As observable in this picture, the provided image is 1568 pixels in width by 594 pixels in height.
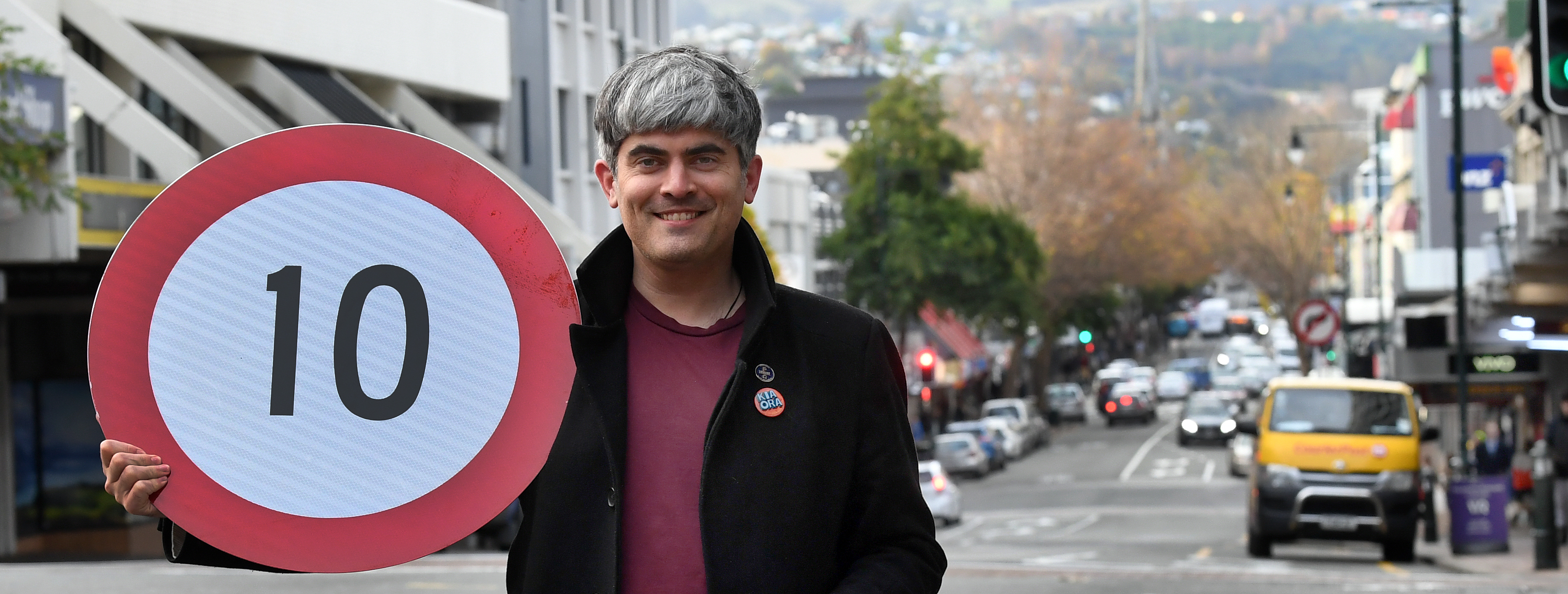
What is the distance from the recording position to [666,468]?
289 centimetres

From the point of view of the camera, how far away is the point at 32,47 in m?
19.1

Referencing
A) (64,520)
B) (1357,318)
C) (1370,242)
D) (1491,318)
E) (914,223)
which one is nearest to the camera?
(64,520)

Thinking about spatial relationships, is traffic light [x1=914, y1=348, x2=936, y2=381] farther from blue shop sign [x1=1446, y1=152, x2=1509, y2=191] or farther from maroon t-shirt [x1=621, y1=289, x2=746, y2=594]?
maroon t-shirt [x1=621, y1=289, x2=746, y2=594]

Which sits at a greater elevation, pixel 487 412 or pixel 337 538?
pixel 487 412

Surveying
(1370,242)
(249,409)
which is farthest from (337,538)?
(1370,242)

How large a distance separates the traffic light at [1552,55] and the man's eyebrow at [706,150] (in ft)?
23.4

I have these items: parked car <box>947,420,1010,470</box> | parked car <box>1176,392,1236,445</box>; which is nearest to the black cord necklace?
parked car <box>947,420,1010,470</box>

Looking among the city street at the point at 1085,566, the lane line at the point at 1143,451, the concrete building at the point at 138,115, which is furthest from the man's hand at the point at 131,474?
the lane line at the point at 1143,451

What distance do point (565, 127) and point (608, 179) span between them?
3231 cm

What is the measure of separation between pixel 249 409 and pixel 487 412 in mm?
354

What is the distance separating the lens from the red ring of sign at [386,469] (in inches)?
106

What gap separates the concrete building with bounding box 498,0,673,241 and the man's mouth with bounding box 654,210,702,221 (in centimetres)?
2982

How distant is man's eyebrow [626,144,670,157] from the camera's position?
2.91 meters

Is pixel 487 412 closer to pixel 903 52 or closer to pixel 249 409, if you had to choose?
pixel 249 409
